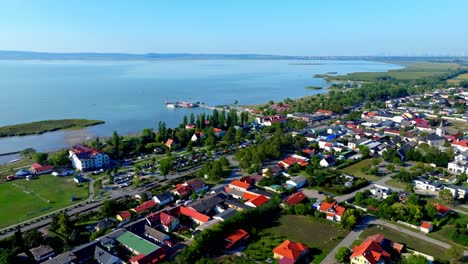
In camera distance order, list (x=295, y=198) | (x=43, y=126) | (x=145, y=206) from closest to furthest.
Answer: (x=145, y=206), (x=295, y=198), (x=43, y=126)

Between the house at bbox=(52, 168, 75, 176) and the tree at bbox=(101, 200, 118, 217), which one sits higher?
the tree at bbox=(101, 200, 118, 217)

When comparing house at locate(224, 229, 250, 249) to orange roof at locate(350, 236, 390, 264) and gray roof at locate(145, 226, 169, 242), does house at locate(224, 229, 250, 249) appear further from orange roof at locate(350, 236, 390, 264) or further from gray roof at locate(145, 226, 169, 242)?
orange roof at locate(350, 236, 390, 264)

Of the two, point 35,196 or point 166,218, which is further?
point 35,196

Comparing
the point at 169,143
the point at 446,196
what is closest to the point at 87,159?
the point at 169,143

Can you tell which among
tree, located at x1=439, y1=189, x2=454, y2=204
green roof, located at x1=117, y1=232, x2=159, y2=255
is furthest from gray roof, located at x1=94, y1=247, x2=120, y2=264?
tree, located at x1=439, y1=189, x2=454, y2=204

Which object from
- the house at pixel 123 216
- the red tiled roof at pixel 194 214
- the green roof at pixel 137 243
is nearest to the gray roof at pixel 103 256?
the green roof at pixel 137 243

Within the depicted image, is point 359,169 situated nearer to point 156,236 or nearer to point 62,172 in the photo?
point 156,236

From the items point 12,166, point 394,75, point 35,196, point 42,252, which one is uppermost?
point 394,75
